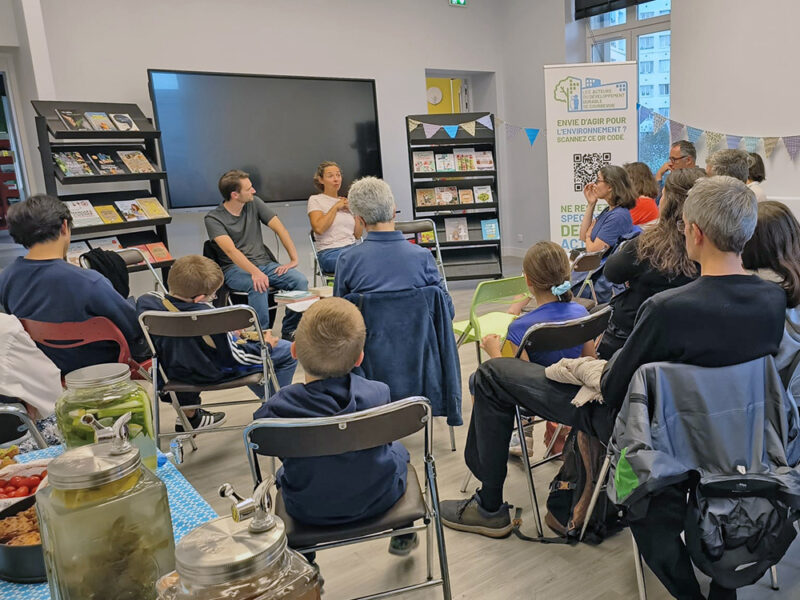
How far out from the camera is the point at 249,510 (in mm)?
613

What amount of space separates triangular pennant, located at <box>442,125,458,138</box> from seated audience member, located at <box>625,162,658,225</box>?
242 cm

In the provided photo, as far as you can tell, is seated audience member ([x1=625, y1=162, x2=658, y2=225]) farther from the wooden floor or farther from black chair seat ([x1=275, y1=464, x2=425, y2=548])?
black chair seat ([x1=275, y1=464, x2=425, y2=548])

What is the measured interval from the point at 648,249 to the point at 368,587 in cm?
157

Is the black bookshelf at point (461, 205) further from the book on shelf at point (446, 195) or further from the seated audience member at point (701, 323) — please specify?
the seated audience member at point (701, 323)

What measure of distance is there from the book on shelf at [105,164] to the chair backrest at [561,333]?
388 cm

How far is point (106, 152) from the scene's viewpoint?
4.93 m

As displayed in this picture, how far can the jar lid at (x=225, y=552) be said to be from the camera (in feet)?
1.83

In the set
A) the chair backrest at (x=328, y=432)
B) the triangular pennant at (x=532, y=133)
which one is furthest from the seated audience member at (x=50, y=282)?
the triangular pennant at (x=532, y=133)

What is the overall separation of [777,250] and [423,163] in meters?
4.94

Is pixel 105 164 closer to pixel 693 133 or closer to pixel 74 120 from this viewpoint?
pixel 74 120

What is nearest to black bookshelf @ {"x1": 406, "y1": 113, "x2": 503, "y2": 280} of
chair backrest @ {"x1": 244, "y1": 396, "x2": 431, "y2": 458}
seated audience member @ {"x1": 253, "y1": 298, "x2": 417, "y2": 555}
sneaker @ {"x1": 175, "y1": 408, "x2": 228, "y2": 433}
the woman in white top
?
the woman in white top

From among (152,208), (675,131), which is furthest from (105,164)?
(675,131)

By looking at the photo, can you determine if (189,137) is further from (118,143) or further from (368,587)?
(368,587)

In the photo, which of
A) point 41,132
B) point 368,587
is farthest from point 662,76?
point 368,587
